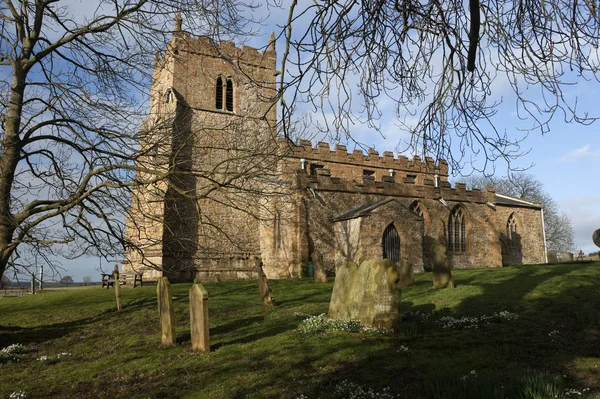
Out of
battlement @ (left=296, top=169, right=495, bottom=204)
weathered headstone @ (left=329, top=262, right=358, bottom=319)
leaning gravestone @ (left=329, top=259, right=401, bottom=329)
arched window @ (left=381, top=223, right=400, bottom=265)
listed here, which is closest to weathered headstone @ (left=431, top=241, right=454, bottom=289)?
weathered headstone @ (left=329, top=262, right=358, bottom=319)

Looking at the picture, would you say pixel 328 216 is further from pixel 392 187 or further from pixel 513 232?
pixel 513 232

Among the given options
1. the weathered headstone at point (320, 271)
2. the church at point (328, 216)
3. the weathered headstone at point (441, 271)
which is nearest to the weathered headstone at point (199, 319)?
the weathered headstone at point (441, 271)

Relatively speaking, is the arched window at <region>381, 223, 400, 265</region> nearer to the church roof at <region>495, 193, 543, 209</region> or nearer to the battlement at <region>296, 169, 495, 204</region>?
the battlement at <region>296, 169, 495, 204</region>

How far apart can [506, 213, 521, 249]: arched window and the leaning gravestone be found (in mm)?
27357

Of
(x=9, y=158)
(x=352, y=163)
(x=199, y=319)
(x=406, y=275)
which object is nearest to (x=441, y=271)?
(x=406, y=275)

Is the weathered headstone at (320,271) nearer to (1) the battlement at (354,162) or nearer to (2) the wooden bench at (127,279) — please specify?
(2) the wooden bench at (127,279)

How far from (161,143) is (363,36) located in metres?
5.59

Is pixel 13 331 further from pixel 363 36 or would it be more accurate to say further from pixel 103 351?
pixel 363 36

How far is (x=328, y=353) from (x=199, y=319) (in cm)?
253

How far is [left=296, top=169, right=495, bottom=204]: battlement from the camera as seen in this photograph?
2580cm

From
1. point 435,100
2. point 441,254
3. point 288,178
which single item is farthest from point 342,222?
point 435,100

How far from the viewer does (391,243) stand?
82.0 feet

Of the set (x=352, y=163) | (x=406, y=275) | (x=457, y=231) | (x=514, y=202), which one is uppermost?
(x=352, y=163)

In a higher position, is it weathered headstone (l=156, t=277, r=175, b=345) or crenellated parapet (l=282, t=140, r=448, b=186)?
crenellated parapet (l=282, t=140, r=448, b=186)
